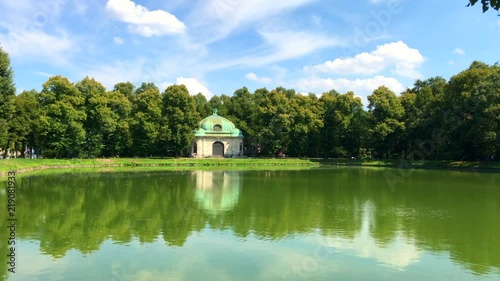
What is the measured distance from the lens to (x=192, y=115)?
62.2 m

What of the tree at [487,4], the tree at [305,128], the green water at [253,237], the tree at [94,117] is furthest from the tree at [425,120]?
the tree at [487,4]

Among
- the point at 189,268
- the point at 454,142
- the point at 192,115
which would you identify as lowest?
the point at 189,268

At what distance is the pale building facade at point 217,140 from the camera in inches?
2857

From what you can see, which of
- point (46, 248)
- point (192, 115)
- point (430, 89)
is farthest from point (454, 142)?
point (46, 248)

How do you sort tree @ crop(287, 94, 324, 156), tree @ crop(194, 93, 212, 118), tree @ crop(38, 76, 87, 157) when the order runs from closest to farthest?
tree @ crop(38, 76, 87, 157)
tree @ crop(287, 94, 324, 156)
tree @ crop(194, 93, 212, 118)

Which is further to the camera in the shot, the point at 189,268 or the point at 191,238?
the point at 191,238

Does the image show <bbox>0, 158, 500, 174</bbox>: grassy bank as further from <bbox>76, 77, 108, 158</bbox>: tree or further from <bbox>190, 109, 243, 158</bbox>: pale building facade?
<bbox>190, 109, 243, 158</bbox>: pale building facade

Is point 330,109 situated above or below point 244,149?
above

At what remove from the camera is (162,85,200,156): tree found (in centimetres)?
6110

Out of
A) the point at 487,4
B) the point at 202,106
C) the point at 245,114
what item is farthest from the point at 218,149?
the point at 487,4

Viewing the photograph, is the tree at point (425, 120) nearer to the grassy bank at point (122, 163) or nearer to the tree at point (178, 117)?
the grassy bank at point (122, 163)

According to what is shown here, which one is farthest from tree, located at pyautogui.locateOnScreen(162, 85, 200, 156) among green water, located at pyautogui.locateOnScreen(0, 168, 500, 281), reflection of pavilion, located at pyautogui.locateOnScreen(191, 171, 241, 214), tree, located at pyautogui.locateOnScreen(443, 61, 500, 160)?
green water, located at pyautogui.locateOnScreen(0, 168, 500, 281)

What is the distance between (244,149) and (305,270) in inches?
2831

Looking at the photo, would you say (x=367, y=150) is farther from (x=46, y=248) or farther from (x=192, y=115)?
(x=46, y=248)
